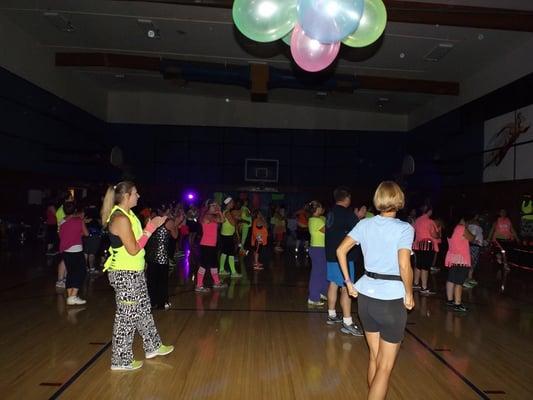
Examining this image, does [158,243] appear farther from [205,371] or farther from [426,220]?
[426,220]

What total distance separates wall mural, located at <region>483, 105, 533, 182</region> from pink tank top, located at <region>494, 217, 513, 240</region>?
6.47 feet

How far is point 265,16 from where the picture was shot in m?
4.25

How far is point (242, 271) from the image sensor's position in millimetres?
8984

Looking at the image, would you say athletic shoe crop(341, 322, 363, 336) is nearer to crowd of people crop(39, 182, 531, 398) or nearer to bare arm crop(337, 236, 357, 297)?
crowd of people crop(39, 182, 531, 398)

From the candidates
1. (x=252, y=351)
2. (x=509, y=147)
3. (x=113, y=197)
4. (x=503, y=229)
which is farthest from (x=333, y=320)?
(x=509, y=147)

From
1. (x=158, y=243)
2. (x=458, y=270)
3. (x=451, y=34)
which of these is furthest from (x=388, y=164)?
(x=158, y=243)

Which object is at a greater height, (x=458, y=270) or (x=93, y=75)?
(x=93, y=75)

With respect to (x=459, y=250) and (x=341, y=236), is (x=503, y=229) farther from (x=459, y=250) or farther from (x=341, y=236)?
(x=341, y=236)

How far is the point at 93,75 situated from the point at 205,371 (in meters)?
13.2

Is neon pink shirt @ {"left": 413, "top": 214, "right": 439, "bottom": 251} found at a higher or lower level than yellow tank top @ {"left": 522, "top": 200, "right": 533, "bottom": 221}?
lower

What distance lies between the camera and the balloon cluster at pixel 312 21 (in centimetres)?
404

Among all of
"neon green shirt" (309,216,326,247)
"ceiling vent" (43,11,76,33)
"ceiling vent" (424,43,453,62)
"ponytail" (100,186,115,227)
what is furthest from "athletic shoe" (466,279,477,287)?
"ceiling vent" (43,11,76,33)

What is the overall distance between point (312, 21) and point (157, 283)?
3497mm

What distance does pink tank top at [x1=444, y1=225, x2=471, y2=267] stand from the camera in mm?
5586
